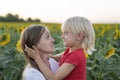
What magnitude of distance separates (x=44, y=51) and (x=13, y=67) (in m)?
1.81

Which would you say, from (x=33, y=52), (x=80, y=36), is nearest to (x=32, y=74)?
Result: (x=33, y=52)

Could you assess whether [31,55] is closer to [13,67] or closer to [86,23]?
[86,23]

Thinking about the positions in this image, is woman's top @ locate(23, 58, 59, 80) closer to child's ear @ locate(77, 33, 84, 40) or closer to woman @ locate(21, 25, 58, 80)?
woman @ locate(21, 25, 58, 80)

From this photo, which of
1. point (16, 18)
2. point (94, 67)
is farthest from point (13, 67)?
point (16, 18)

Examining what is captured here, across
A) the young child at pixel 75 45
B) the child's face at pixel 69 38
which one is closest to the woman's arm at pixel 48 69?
the young child at pixel 75 45

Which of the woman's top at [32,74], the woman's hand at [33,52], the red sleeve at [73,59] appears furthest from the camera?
the red sleeve at [73,59]

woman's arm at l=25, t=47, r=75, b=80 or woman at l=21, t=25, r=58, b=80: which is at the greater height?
woman at l=21, t=25, r=58, b=80

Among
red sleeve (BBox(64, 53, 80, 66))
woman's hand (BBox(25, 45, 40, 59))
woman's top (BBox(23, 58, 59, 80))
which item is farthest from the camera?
red sleeve (BBox(64, 53, 80, 66))

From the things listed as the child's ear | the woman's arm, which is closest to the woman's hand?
the woman's arm

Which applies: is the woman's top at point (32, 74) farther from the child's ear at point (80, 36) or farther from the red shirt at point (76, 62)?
the child's ear at point (80, 36)

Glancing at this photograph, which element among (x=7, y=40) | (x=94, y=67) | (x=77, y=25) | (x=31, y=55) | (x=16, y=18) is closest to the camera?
(x=31, y=55)

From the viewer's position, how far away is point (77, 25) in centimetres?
301

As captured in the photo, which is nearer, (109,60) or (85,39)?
(85,39)

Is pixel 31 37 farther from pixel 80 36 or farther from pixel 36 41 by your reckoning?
pixel 80 36
